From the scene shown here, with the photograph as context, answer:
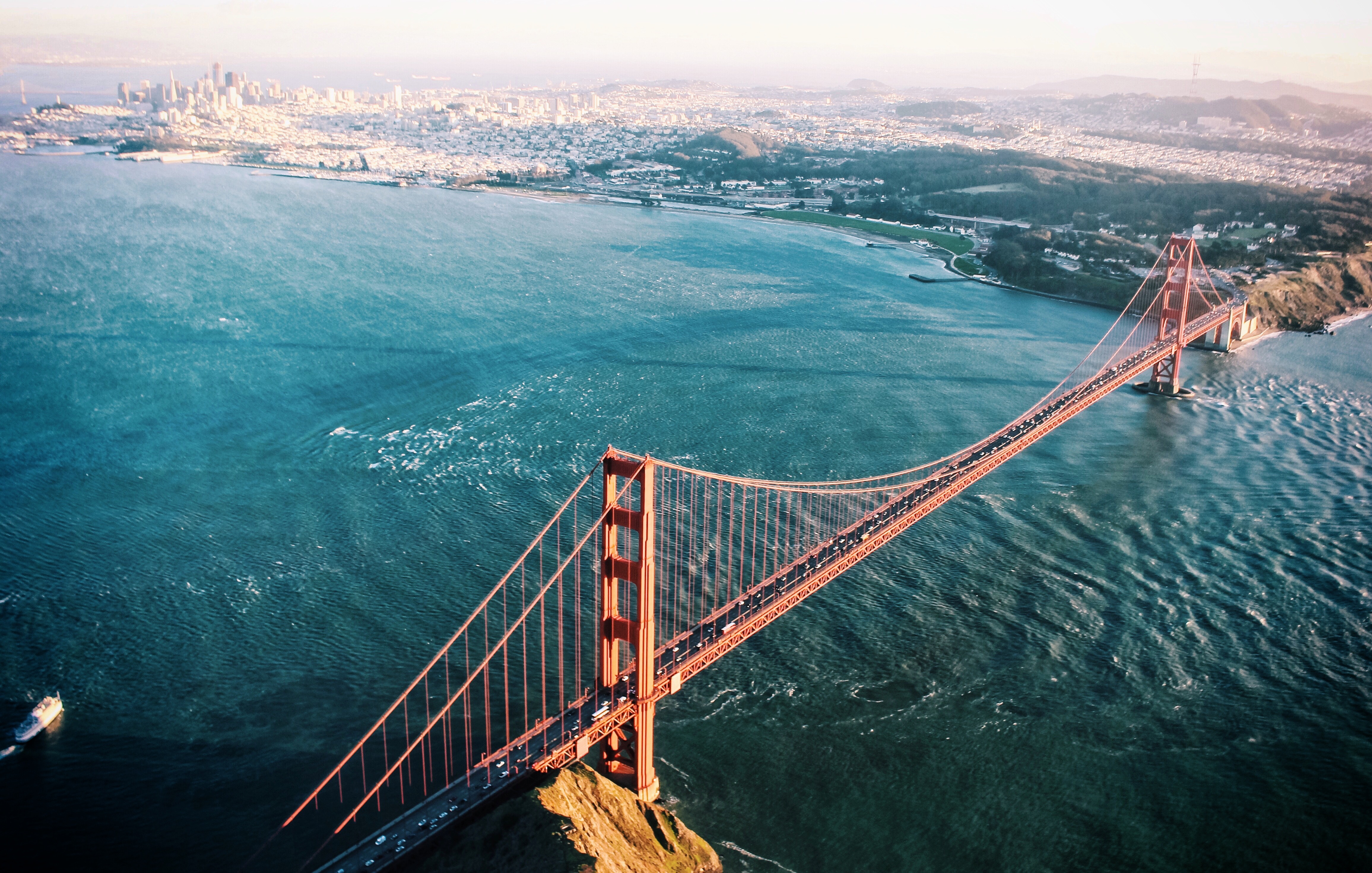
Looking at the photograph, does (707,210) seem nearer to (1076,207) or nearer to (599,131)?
(1076,207)

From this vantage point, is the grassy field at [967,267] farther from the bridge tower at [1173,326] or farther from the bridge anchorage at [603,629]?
the bridge anchorage at [603,629]

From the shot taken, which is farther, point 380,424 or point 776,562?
point 380,424

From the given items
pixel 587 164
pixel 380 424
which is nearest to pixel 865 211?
pixel 587 164

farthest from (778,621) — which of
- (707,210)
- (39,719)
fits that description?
(707,210)

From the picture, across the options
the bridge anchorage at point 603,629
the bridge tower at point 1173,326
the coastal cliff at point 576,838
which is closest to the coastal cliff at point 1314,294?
the bridge tower at point 1173,326

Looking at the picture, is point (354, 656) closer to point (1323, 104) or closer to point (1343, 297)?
point (1343, 297)
